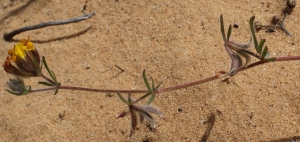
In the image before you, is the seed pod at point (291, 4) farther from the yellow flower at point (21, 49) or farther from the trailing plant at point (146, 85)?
the yellow flower at point (21, 49)

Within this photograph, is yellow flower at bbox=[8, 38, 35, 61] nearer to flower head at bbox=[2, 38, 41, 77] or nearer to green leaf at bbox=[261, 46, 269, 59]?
flower head at bbox=[2, 38, 41, 77]

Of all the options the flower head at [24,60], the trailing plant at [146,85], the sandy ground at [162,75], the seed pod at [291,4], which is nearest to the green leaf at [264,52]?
the trailing plant at [146,85]

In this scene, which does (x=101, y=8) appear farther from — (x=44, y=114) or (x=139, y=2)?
(x=44, y=114)

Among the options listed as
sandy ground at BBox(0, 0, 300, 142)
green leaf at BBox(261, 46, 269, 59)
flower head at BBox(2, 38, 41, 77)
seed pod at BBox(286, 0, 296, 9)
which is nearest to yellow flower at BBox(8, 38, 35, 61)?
flower head at BBox(2, 38, 41, 77)

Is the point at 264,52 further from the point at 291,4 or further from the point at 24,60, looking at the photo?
the point at 24,60

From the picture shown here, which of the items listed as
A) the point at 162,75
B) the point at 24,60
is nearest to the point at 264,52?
the point at 162,75


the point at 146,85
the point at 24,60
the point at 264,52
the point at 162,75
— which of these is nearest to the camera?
the point at 264,52
